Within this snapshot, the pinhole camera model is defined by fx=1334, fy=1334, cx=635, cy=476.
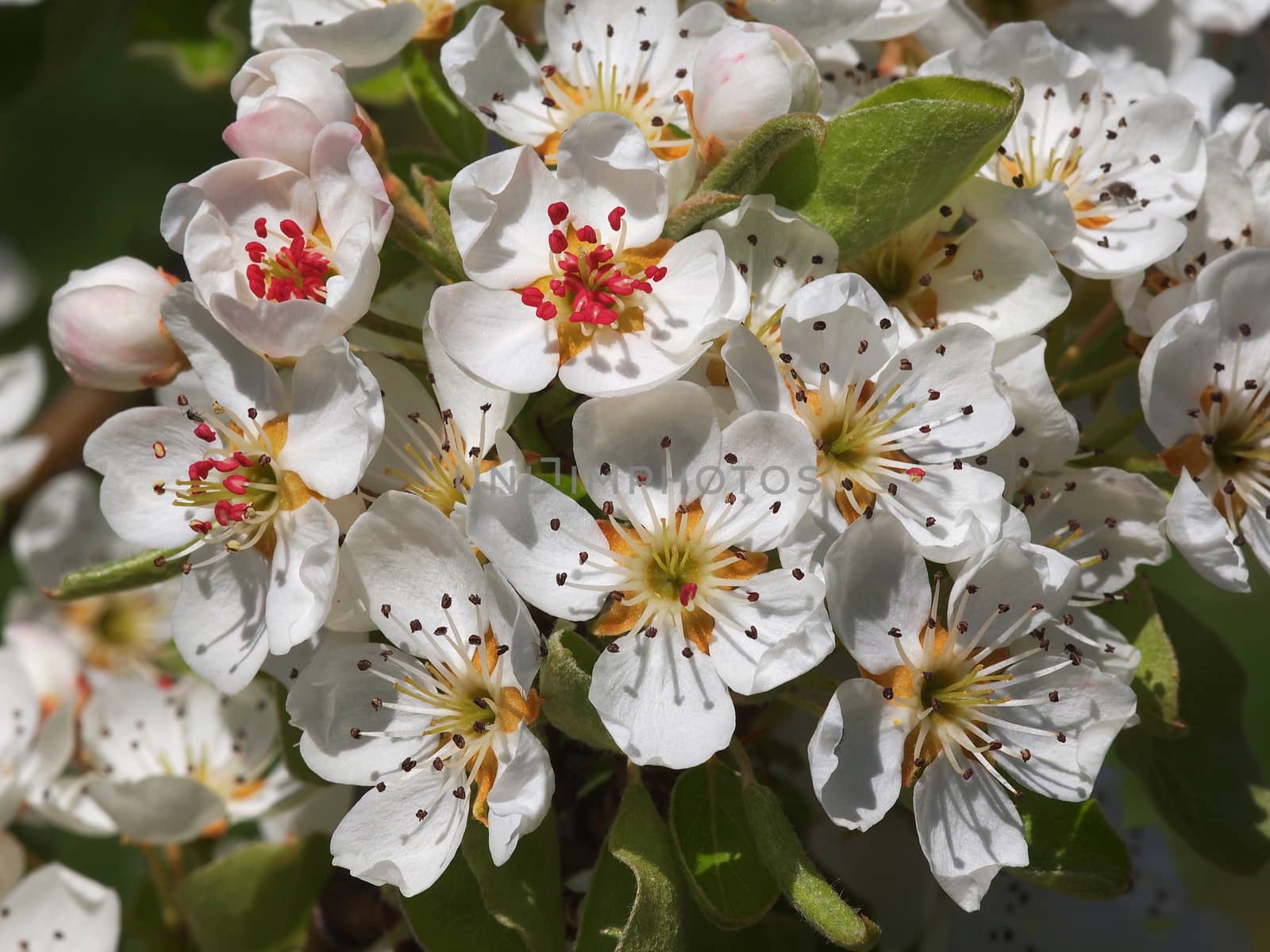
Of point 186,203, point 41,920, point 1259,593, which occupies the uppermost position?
point 186,203

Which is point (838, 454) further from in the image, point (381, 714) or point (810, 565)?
point (381, 714)

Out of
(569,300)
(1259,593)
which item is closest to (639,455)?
(569,300)

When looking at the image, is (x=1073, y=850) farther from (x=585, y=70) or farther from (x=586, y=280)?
(x=585, y=70)

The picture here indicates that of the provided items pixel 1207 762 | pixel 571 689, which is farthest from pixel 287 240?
pixel 1207 762

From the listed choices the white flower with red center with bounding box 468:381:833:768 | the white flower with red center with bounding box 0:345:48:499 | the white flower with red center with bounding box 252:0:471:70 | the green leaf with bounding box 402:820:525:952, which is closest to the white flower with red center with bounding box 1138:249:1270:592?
the white flower with red center with bounding box 468:381:833:768

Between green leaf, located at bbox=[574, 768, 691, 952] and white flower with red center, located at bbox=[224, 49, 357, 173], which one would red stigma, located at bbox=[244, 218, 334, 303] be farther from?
green leaf, located at bbox=[574, 768, 691, 952]

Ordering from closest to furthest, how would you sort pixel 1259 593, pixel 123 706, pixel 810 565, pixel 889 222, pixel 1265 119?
pixel 810 565 < pixel 889 222 < pixel 1265 119 < pixel 123 706 < pixel 1259 593

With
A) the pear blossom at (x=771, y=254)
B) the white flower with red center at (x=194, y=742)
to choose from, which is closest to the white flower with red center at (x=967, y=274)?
the pear blossom at (x=771, y=254)
